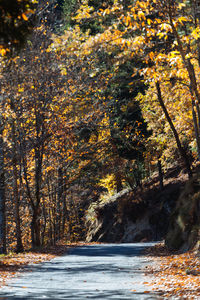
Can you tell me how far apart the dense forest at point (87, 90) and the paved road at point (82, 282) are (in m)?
4.50

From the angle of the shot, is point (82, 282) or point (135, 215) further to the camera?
point (135, 215)

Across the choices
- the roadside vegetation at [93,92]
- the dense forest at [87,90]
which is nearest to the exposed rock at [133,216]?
the roadside vegetation at [93,92]

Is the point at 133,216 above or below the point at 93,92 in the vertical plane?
below

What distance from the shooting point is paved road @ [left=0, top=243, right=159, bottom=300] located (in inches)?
331

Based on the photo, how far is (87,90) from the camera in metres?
20.6

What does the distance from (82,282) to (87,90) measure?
39.7 ft

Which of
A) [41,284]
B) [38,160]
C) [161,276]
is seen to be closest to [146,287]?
[161,276]

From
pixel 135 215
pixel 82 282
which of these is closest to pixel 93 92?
pixel 135 215

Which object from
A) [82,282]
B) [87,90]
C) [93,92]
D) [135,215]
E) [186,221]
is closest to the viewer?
[82,282]

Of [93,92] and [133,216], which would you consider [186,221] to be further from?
[133,216]

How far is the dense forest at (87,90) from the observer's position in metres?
10.4

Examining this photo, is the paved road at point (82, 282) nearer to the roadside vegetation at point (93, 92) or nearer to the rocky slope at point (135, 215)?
the roadside vegetation at point (93, 92)

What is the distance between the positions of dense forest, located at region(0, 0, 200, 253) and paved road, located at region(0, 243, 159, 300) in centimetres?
450

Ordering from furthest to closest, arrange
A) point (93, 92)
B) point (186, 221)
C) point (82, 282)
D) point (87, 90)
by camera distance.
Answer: point (93, 92) → point (87, 90) → point (186, 221) → point (82, 282)
